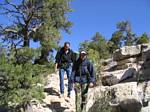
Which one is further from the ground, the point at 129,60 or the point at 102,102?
the point at 129,60

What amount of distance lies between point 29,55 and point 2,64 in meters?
4.05

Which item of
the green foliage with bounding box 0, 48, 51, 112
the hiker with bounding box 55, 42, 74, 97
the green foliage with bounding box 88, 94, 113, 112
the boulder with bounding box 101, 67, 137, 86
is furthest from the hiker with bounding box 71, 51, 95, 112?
the boulder with bounding box 101, 67, 137, 86

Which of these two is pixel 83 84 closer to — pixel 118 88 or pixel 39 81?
pixel 118 88

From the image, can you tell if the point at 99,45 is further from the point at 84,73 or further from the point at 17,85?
the point at 84,73

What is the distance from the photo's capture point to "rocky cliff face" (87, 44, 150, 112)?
11156 millimetres

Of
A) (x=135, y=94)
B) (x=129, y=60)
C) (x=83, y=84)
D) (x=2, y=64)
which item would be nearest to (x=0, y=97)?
(x=2, y=64)

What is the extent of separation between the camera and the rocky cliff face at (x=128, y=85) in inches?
439

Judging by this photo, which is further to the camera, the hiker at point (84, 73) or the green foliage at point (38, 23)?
the green foliage at point (38, 23)

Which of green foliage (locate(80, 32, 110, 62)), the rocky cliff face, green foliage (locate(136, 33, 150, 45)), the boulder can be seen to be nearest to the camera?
the rocky cliff face

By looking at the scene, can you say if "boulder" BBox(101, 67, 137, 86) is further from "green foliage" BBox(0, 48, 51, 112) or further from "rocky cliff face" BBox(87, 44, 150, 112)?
"green foliage" BBox(0, 48, 51, 112)

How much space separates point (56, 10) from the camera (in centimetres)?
2727

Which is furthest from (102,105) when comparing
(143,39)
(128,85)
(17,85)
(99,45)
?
(143,39)

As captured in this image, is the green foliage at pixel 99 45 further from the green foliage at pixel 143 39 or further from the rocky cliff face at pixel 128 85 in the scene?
the rocky cliff face at pixel 128 85

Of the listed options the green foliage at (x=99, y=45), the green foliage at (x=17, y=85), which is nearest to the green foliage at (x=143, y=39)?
the green foliage at (x=99, y=45)
